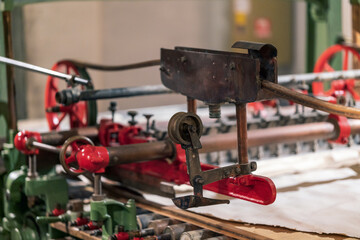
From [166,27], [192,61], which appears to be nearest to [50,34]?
[166,27]

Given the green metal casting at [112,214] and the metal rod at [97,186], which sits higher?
the metal rod at [97,186]

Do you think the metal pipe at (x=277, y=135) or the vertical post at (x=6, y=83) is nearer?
the metal pipe at (x=277, y=135)

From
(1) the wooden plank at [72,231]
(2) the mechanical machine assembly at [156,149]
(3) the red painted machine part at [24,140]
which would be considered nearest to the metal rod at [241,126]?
(2) the mechanical machine assembly at [156,149]

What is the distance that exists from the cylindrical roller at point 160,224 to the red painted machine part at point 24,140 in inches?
26.3

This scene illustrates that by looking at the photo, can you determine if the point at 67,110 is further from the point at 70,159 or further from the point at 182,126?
the point at 182,126

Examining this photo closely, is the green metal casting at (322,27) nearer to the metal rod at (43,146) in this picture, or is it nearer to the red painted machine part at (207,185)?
the red painted machine part at (207,185)

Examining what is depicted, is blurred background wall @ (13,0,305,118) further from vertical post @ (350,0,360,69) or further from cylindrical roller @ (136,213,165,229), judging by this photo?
cylindrical roller @ (136,213,165,229)

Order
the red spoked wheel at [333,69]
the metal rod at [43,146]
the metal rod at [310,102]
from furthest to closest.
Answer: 1. the red spoked wheel at [333,69]
2. the metal rod at [43,146]
3. the metal rod at [310,102]

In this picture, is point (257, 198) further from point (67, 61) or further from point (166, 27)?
point (166, 27)

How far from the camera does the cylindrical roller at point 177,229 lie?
7.57 ft

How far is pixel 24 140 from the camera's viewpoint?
2.75 m

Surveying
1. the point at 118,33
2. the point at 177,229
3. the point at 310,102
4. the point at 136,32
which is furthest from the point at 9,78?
the point at 136,32

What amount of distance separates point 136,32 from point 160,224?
516 cm

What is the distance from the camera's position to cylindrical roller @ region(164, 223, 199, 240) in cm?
231
